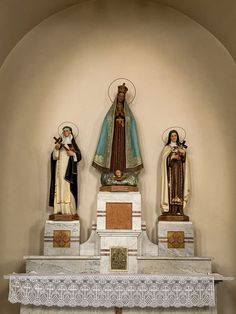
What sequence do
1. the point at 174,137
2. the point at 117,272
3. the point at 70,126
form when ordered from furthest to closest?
the point at 70,126 < the point at 174,137 < the point at 117,272

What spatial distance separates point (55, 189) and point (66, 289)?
1.44m

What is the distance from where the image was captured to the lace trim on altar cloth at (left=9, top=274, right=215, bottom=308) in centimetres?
621

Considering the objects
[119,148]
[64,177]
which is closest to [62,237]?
[64,177]

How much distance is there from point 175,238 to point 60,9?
146 inches

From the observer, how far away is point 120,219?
273 inches

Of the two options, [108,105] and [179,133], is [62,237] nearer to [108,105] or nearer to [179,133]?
[108,105]

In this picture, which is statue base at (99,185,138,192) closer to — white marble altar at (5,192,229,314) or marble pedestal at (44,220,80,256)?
white marble altar at (5,192,229,314)

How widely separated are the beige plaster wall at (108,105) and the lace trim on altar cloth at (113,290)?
1.02 meters

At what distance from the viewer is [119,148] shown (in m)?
7.22

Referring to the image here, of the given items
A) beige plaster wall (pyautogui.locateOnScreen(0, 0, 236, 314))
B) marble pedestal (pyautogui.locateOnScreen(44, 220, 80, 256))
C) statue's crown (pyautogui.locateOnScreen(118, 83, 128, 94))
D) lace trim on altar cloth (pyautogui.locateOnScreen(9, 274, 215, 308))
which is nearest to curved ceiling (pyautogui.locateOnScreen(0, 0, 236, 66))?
beige plaster wall (pyautogui.locateOnScreen(0, 0, 236, 314))

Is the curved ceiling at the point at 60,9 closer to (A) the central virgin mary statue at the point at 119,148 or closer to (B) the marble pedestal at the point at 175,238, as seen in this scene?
(A) the central virgin mary statue at the point at 119,148

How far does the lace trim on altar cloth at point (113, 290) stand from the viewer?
20.4ft

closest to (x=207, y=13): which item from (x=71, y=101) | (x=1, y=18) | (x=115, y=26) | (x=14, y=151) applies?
(x=115, y=26)

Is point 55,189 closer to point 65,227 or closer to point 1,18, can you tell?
point 65,227
